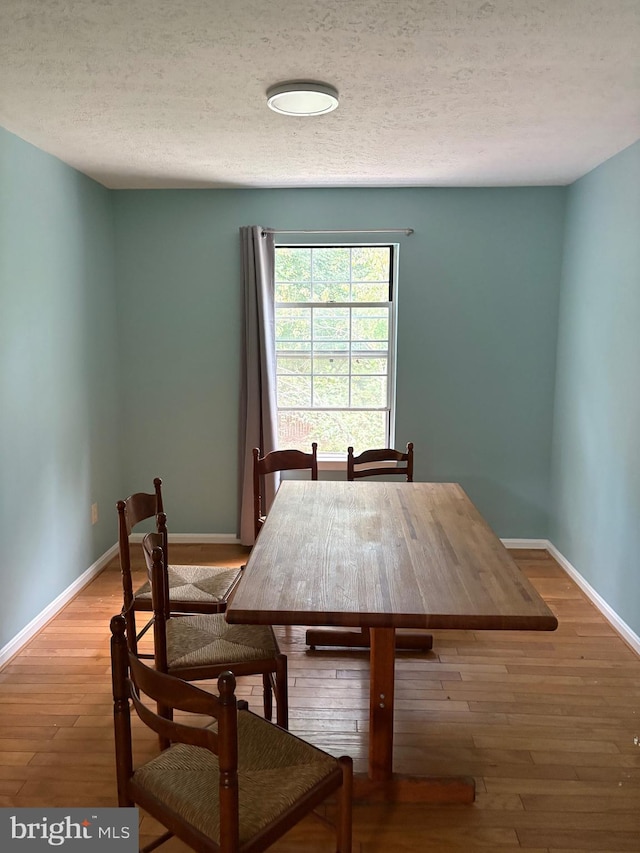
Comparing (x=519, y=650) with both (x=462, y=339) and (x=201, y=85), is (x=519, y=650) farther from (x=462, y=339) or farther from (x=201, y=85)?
(x=201, y=85)

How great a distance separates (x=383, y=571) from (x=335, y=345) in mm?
2622

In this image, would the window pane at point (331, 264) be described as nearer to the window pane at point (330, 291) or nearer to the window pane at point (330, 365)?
the window pane at point (330, 291)

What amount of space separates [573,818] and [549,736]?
413 millimetres

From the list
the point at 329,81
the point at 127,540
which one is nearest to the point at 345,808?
the point at 127,540

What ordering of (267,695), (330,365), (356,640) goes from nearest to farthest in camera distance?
1. (267,695)
2. (356,640)
3. (330,365)

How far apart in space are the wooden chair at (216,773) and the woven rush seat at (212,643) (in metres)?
0.41

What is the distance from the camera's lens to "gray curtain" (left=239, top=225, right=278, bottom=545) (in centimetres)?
414

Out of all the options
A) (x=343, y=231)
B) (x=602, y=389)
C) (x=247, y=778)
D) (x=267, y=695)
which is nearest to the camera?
(x=247, y=778)

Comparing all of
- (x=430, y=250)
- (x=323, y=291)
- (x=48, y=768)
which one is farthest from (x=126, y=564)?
(x=430, y=250)

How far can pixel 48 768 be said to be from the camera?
2.17 metres

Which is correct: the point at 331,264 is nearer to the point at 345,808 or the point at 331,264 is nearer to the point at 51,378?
the point at 51,378

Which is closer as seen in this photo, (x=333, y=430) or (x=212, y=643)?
(x=212, y=643)

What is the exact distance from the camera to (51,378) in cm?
338

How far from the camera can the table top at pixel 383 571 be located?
167 centimetres
